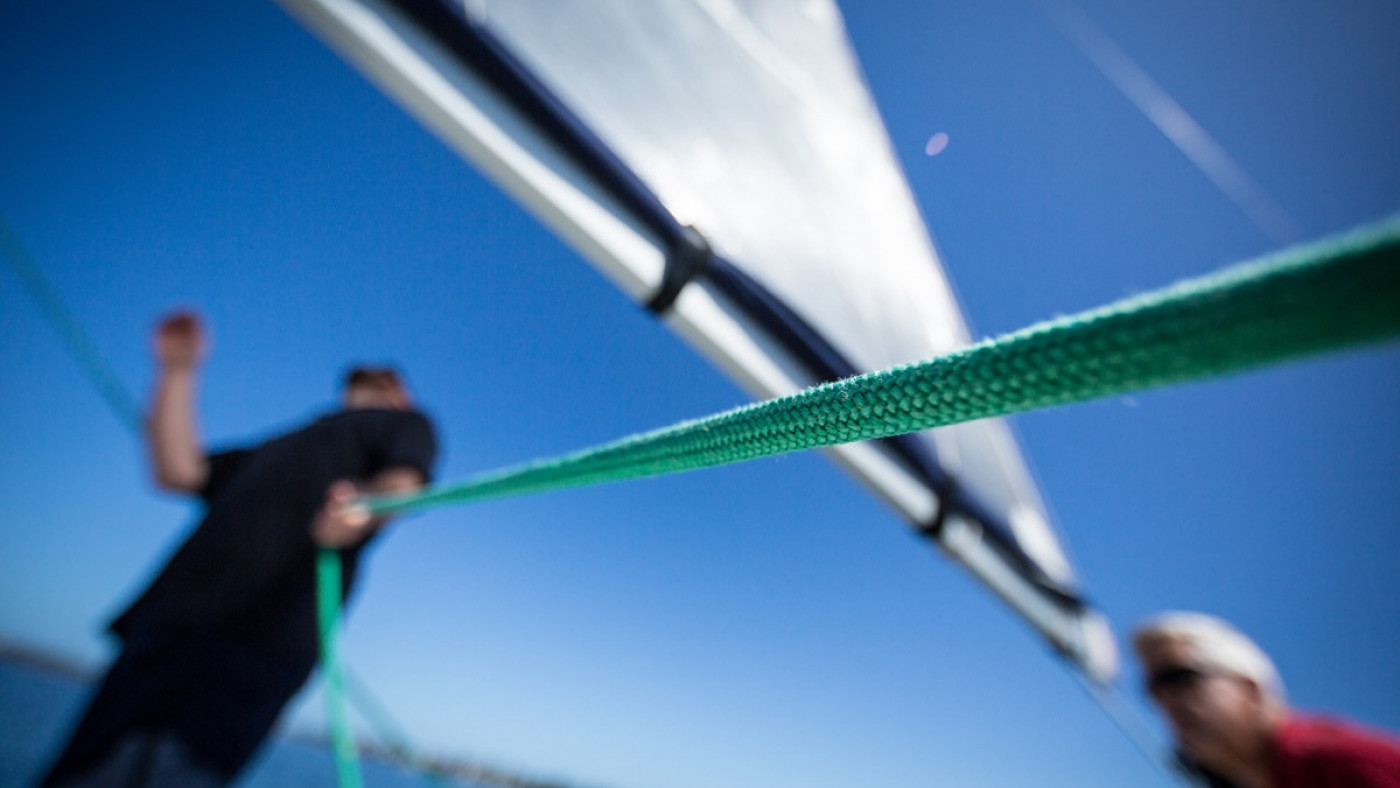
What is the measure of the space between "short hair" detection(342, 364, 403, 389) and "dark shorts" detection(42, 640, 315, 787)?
72 cm

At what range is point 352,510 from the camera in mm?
1038

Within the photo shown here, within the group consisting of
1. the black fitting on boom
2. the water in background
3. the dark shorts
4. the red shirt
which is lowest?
the water in background

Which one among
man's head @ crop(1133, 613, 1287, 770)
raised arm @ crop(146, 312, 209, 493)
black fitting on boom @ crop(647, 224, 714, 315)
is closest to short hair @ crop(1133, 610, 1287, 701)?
man's head @ crop(1133, 613, 1287, 770)

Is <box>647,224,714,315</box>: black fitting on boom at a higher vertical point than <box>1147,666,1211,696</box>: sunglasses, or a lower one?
lower

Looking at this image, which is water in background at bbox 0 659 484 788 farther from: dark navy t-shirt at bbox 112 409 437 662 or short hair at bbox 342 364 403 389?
short hair at bbox 342 364 403 389

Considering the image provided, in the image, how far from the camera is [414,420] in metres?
1.27

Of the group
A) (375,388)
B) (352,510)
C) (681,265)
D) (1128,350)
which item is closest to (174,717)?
(352,510)

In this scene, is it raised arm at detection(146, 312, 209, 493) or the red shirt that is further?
raised arm at detection(146, 312, 209, 493)

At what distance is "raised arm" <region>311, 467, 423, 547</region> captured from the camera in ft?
3.41

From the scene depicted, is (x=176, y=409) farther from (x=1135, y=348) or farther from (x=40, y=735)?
(x=40, y=735)

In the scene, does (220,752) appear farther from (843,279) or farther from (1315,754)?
(1315,754)

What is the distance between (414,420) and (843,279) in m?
0.98

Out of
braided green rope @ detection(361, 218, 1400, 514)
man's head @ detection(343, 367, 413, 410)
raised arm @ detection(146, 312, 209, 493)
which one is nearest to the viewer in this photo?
braided green rope @ detection(361, 218, 1400, 514)

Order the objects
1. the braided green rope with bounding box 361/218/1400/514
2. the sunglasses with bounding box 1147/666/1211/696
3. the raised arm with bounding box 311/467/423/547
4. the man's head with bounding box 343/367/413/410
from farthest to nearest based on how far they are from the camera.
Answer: the man's head with bounding box 343/367/413/410 < the sunglasses with bounding box 1147/666/1211/696 < the raised arm with bounding box 311/467/423/547 < the braided green rope with bounding box 361/218/1400/514
